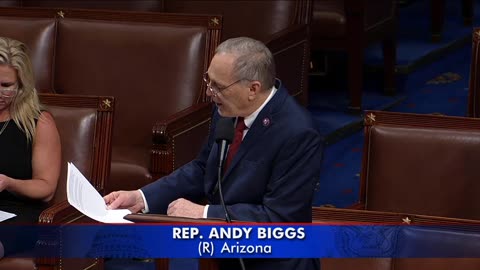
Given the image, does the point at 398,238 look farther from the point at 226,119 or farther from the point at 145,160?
the point at 145,160

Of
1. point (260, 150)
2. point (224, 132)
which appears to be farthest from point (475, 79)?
point (224, 132)

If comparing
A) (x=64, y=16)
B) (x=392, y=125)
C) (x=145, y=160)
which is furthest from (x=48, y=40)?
(x=392, y=125)

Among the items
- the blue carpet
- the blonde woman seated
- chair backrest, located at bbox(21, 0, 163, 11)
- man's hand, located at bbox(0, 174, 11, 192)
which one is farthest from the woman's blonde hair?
the blue carpet

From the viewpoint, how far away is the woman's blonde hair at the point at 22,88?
9.17 ft

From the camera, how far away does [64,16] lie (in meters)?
3.55

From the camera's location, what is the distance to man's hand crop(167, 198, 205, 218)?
2.27 meters

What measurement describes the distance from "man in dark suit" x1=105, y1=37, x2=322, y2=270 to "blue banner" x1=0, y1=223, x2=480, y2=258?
0.10m

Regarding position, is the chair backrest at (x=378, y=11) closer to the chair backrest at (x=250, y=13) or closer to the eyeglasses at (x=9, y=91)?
the chair backrest at (x=250, y=13)

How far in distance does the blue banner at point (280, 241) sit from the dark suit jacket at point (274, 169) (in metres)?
0.11

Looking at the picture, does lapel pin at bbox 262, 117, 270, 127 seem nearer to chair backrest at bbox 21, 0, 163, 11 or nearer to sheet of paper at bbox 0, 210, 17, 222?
sheet of paper at bbox 0, 210, 17, 222

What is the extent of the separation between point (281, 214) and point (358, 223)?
0.19m

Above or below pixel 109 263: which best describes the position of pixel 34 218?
above

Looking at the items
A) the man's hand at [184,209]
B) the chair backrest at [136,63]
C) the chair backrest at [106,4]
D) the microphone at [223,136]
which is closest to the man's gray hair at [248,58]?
the microphone at [223,136]

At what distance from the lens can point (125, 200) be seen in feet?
7.92
